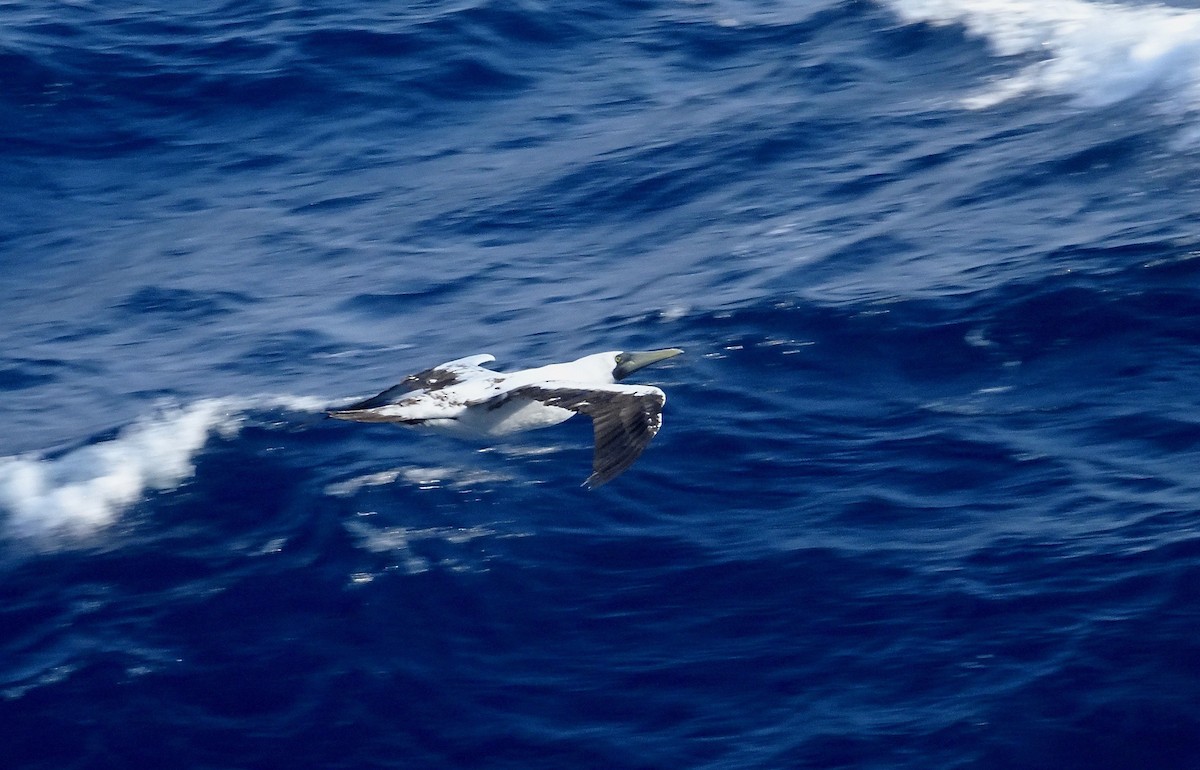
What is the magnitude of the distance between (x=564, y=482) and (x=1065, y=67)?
11916 millimetres

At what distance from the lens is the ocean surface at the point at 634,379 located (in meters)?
10.2

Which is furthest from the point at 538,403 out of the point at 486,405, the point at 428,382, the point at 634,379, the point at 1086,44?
the point at 1086,44

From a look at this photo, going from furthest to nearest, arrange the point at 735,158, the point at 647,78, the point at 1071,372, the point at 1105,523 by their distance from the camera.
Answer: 1. the point at 647,78
2. the point at 735,158
3. the point at 1071,372
4. the point at 1105,523

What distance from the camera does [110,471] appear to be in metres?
14.0

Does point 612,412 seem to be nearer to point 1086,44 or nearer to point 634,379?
point 634,379

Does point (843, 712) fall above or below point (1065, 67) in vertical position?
below

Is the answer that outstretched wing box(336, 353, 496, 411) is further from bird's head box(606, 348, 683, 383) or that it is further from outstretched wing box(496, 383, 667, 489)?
bird's head box(606, 348, 683, 383)

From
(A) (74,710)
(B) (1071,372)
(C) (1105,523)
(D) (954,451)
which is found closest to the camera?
(A) (74,710)

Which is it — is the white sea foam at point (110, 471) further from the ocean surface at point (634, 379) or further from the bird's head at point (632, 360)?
the bird's head at point (632, 360)

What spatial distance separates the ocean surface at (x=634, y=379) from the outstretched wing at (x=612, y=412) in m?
0.79

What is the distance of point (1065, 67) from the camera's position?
21469 millimetres

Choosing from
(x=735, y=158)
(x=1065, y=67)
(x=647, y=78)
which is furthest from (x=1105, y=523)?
(x=647, y=78)

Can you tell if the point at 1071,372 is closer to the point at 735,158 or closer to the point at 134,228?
the point at 735,158

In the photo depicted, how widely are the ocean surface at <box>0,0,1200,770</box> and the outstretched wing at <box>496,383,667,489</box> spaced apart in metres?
0.79
